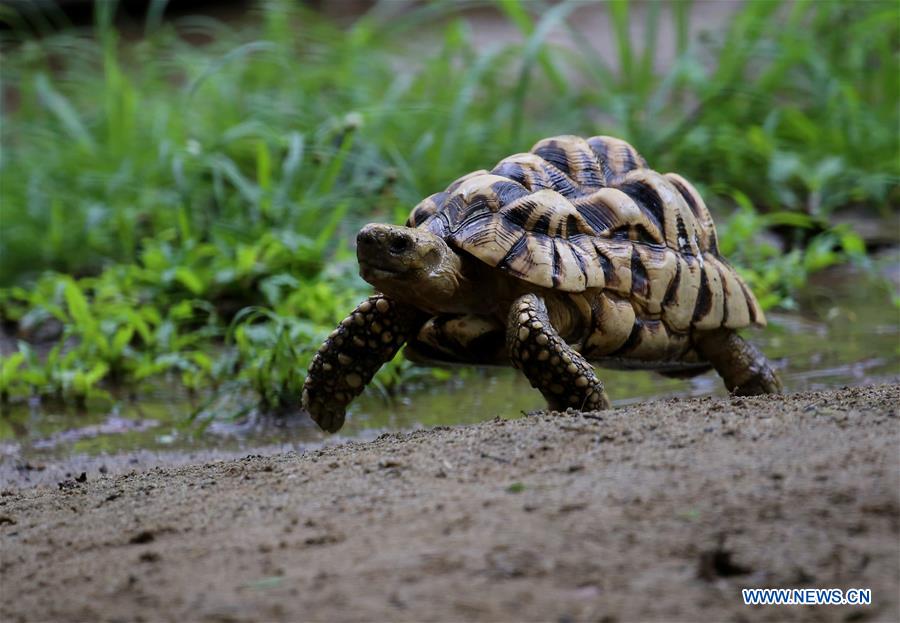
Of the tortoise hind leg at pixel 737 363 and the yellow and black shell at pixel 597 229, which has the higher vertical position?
the yellow and black shell at pixel 597 229

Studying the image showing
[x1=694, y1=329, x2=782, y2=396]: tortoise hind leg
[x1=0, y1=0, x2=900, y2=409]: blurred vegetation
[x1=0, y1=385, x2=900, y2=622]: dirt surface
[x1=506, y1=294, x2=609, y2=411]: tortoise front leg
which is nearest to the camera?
[x1=0, y1=385, x2=900, y2=622]: dirt surface

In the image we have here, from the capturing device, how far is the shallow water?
3.87 meters

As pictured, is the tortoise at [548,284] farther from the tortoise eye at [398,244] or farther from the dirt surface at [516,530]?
the dirt surface at [516,530]

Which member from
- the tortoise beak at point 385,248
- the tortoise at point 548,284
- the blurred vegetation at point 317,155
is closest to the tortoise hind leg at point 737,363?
the tortoise at point 548,284

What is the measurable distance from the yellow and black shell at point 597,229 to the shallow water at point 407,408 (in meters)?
0.77

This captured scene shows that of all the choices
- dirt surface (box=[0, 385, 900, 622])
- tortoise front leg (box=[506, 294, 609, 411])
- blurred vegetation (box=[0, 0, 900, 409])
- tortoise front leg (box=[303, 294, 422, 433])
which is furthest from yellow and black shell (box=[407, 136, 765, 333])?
blurred vegetation (box=[0, 0, 900, 409])

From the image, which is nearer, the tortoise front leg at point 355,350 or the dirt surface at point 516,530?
the dirt surface at point 516,530

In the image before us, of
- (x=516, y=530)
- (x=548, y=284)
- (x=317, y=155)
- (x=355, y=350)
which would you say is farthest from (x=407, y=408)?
(x=516, y=530)

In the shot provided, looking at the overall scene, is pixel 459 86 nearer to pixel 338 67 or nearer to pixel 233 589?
pixel 338 67

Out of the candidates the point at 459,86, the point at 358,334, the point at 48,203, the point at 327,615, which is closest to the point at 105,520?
the point at 327,615

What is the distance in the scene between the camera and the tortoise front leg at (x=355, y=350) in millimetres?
3178

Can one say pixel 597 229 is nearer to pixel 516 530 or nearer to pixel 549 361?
pixel 549 361

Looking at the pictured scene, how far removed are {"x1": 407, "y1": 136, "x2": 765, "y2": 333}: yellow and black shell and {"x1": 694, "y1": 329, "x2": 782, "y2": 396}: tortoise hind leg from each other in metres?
0.06

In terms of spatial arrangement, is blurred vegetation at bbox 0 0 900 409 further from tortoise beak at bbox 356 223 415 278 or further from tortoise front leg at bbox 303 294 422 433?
tortoise beak at bbox 356 223 415 278
